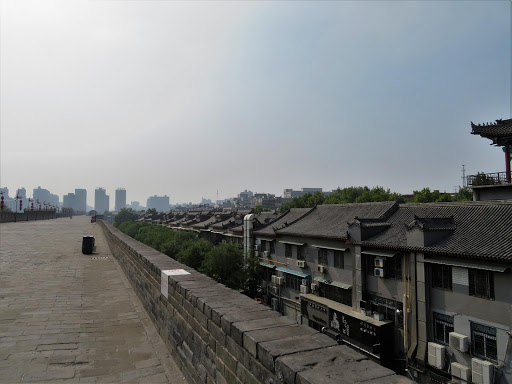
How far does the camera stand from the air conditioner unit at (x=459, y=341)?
1415cm

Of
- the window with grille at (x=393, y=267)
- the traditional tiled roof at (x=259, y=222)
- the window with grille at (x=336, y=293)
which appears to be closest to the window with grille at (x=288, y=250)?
Result: the window with grille at (x=336, y=293)

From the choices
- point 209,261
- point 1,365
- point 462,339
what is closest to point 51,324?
point 1,365

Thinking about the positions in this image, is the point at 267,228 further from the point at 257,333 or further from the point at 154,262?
the point at 257,333

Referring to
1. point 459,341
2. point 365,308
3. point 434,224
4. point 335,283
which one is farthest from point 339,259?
point 459,341

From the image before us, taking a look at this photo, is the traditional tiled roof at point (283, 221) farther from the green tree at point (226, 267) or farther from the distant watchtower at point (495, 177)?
the distant watchtower at point (495, 177)

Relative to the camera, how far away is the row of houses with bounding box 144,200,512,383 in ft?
44.5

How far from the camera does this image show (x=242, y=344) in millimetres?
2855

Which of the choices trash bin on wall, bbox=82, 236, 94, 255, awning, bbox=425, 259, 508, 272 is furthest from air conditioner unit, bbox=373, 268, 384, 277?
trash bin on wall, bbox=82, 236, 94, 255

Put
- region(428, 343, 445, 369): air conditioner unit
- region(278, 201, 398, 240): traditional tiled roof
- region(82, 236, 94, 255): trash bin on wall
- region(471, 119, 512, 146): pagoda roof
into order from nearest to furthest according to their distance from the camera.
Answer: region(428, 343, 445, 369): air conditioner unit
region(82, 236, 94, 255): trash bin on wall
region(471, 119, 512, 146): pagoda roof
region(278, 201, 398, 240): traditional tiled roof

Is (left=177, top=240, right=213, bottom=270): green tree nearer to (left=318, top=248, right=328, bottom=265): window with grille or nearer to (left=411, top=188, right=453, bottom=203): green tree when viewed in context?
(left=318, top=248, right=328, bottom=265): window with grille

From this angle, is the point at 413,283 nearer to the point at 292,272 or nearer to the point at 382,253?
the point at 382,253

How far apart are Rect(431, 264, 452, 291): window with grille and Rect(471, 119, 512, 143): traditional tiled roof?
967 centimetres

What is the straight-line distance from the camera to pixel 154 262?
660cm

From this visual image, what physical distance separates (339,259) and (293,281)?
5632 millimetres
